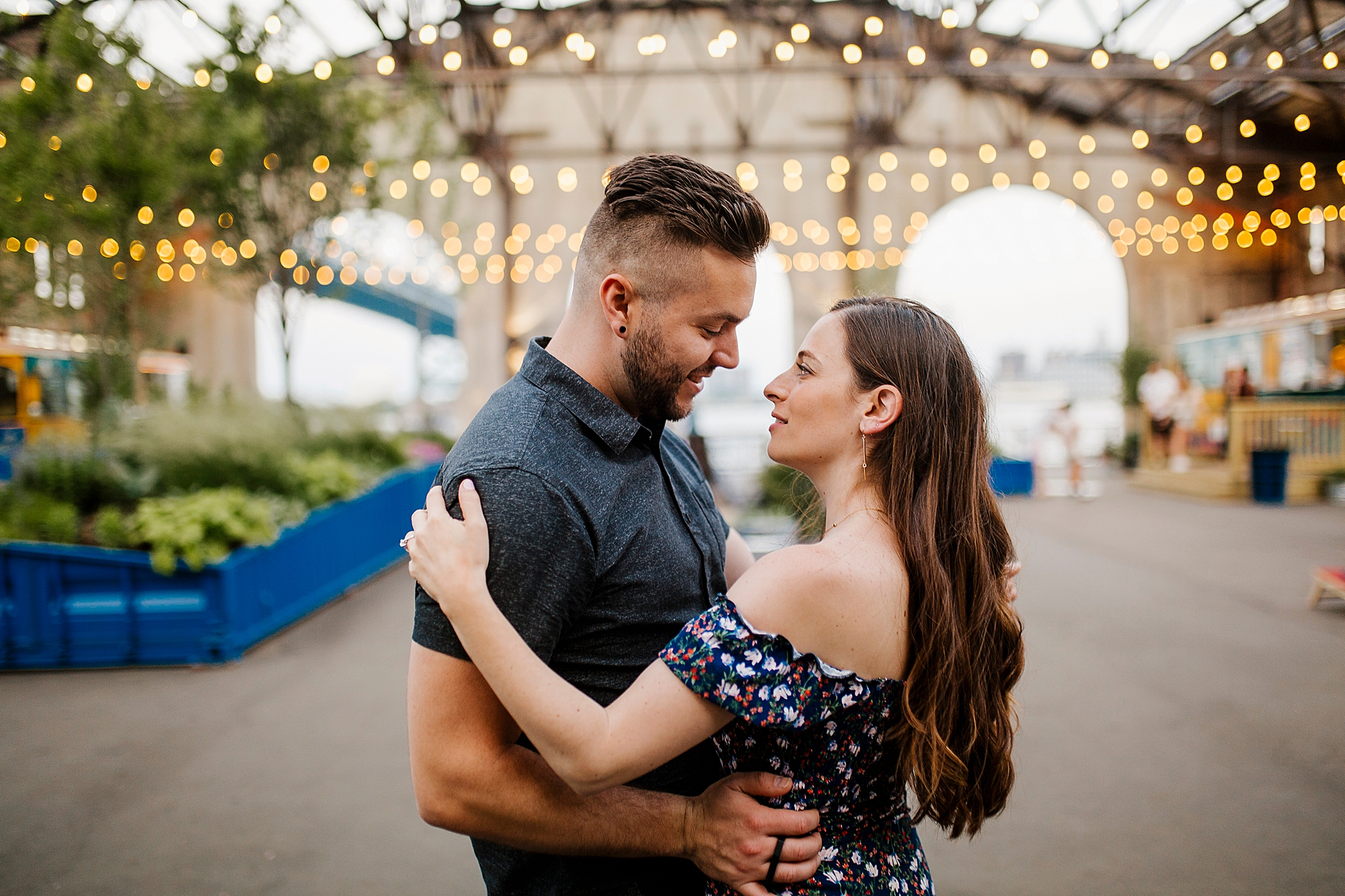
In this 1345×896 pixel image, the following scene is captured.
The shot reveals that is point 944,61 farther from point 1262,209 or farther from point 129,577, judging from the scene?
point 129,577

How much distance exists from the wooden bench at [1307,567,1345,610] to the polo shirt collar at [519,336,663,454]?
19.3ft

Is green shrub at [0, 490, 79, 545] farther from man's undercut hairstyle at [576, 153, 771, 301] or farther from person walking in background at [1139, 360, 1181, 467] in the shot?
person walking in background at [1139, 360, 1181, 467]

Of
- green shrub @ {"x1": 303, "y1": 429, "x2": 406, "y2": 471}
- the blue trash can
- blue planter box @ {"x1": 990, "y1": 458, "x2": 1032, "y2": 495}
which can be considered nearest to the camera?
green shrub @ {"x1": 303, "y1": 429, "x2": 406, "y2": 471}

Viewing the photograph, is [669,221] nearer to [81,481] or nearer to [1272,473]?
[81,481]

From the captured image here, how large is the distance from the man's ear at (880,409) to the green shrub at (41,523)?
16.7 ft

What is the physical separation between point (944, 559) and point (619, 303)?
65 cm

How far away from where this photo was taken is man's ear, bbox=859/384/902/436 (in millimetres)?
1230

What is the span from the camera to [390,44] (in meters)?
12.3

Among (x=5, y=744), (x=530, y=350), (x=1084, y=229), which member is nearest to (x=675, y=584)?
(x=530, y=350)

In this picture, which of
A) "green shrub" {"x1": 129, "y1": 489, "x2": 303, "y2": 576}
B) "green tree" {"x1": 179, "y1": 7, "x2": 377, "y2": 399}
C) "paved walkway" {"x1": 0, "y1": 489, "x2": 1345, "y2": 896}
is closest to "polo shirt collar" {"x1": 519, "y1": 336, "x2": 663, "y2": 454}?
"paved walkway" {"x1": 0, "y1": 489, "x2": 1345, "y2": 896}

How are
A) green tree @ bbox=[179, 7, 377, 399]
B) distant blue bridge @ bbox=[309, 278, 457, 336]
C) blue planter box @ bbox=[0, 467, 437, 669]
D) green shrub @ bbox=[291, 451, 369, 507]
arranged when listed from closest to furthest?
blue planter box @ bbox=[0, 467, 437, 669]
green shrub @ bbox=[291, 451, 369, 507]
green tree @ bbox=[179, 7, 377, 399]
distant blue bridge @ bbox=[309, 278, 457, 336]

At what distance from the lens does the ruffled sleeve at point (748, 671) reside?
1.00 metres

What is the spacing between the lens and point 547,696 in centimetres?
97

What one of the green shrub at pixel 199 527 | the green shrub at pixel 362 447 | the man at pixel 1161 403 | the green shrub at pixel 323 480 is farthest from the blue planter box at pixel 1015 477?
the green shrub at pixel 199 527
